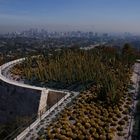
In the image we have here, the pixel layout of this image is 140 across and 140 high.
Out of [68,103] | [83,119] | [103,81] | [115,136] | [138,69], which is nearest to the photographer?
[115,136]

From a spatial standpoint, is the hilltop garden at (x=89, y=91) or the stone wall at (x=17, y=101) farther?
the stone wall at (x=17, y=101)

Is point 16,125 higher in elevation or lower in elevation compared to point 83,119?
lower

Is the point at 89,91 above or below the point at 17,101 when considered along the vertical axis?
above

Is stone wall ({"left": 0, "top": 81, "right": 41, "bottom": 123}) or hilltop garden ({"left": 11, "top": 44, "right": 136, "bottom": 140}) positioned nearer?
hilltop garden ({"left": 11, "top": 44, "right": 136, "bottom": 140})

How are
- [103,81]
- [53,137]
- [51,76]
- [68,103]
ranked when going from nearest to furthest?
[53,137] → [68,103] → [103,81] → [51,76]

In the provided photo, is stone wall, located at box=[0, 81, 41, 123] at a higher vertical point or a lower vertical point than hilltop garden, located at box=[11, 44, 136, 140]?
lower

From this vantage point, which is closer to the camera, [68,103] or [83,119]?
[83,119]

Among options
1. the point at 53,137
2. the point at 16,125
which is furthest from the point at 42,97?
the point at 53,137

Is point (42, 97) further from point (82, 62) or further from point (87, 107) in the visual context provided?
point (82, 62)

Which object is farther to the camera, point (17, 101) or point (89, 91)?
point (89, 91)

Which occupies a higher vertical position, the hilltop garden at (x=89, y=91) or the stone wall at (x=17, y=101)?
the hilltop garden at (x=89, y=91)

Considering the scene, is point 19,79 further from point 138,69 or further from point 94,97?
point 138,69
